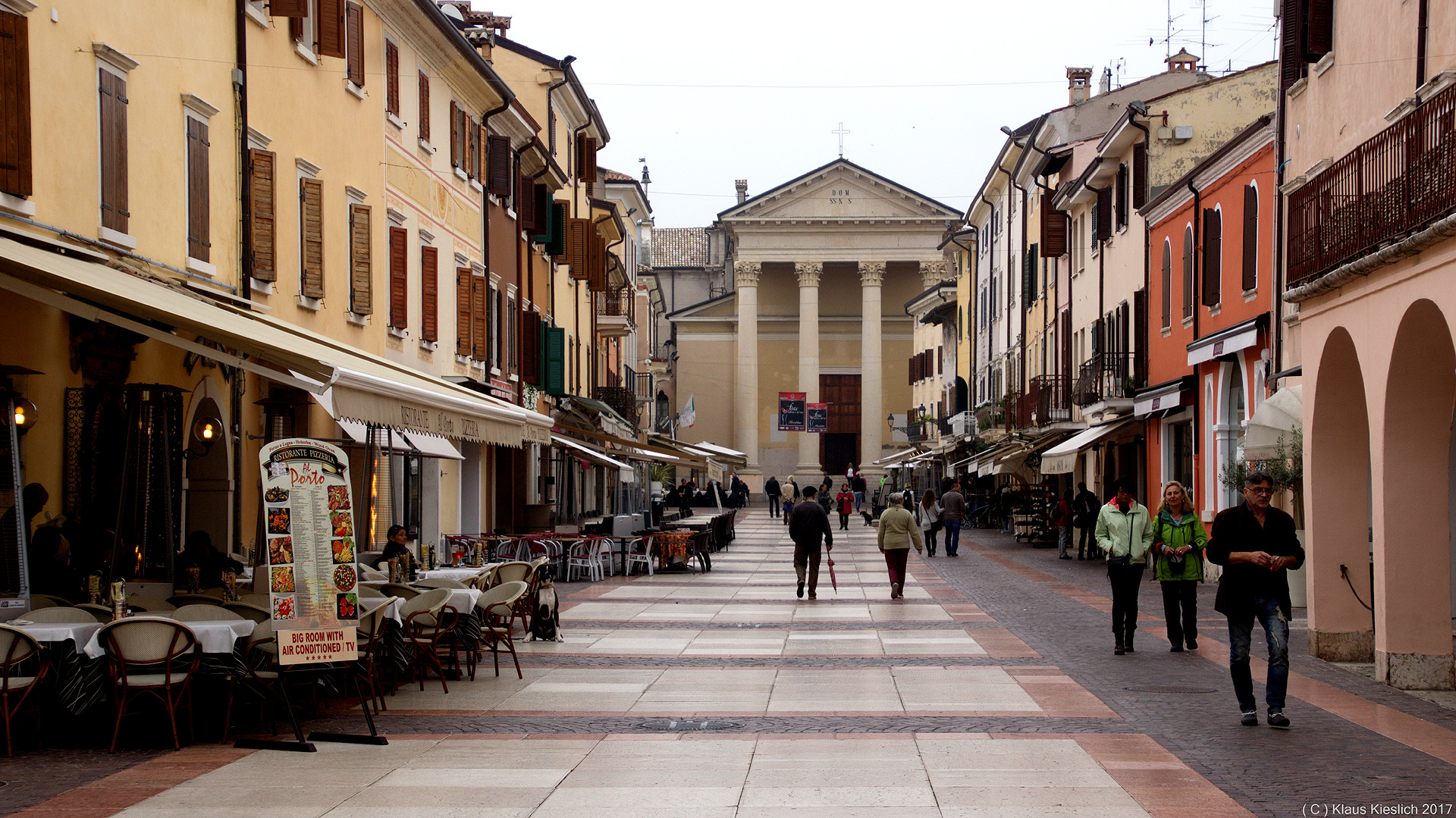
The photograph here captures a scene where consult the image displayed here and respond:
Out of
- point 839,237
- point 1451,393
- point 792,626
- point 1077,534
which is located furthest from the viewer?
point 839,237

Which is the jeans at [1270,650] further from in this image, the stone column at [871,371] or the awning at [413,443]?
the stone column at [871,371]

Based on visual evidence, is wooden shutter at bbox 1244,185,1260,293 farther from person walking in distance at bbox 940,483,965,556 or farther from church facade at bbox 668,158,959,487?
church facade at bbox 668,158,959,487

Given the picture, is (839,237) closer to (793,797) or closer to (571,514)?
(571,514)

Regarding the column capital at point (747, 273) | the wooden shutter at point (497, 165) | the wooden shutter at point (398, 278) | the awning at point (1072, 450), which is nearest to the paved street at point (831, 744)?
the wooden shutter at point (398, 278)

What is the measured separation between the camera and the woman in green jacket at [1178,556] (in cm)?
1412

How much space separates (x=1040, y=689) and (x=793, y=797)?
14.6 feet

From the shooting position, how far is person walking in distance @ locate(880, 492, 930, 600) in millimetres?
20094

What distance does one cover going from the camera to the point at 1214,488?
78.1 ft

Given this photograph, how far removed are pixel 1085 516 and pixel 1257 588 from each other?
65.8 ft

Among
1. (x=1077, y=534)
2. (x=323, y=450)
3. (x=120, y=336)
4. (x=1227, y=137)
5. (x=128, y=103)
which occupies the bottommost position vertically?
(x=1077, y=534)

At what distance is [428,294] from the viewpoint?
81.8 feet

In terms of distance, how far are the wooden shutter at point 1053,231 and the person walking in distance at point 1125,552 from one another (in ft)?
74.9

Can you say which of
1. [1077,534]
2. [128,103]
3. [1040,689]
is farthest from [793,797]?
[1077,534]

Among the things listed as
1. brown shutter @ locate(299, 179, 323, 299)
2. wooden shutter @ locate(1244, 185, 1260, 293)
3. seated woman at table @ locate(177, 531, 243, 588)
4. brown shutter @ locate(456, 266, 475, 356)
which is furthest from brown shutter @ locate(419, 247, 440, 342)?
wooden shutter @ locate(1244, 185, 1260, 293)
